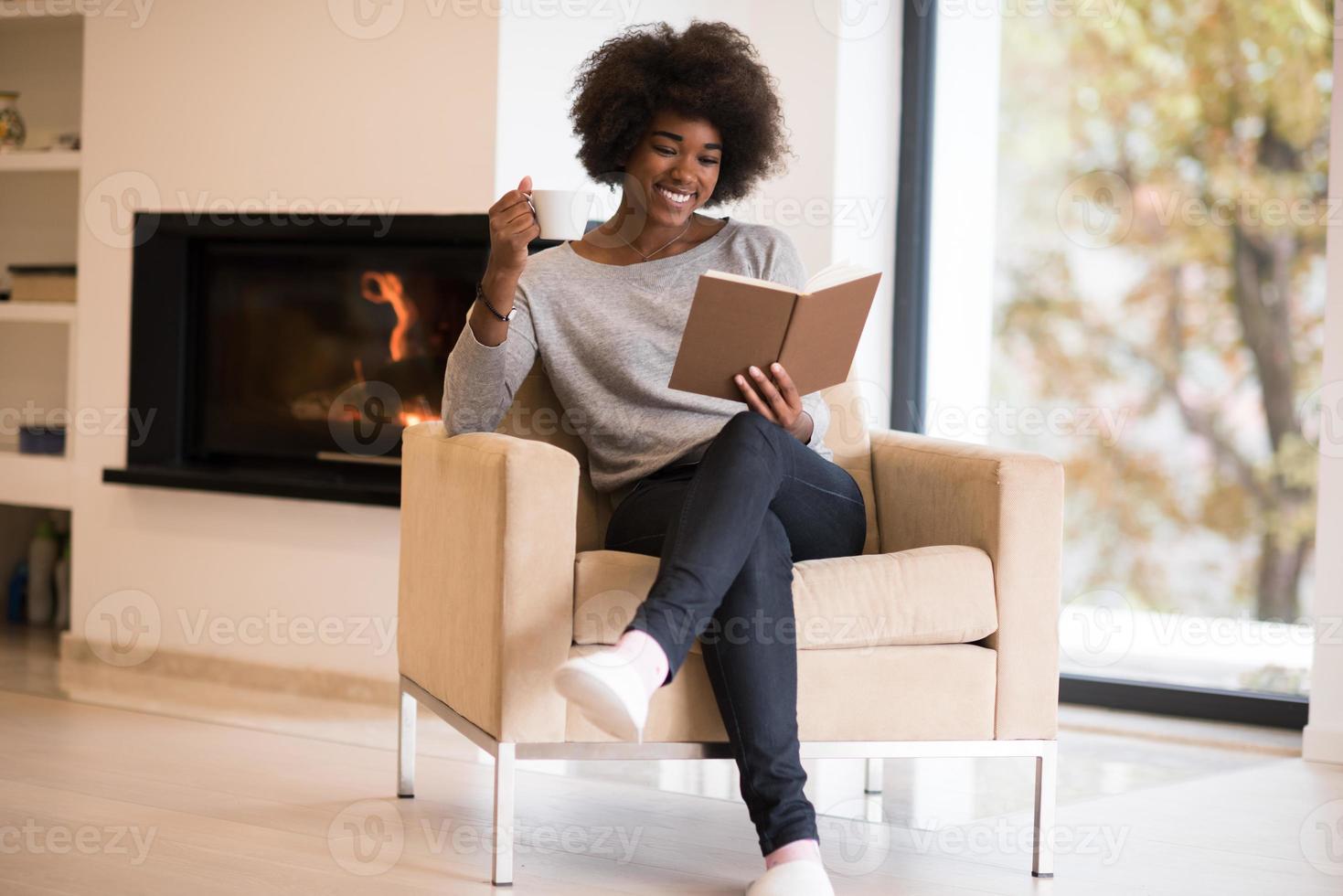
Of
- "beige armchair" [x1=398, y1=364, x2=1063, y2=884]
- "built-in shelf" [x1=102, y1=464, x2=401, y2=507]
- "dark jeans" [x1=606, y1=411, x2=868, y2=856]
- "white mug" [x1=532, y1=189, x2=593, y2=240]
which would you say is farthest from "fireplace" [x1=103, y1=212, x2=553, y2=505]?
"dark jeans" [x1=606, y1=411, x2=868, y2=856]

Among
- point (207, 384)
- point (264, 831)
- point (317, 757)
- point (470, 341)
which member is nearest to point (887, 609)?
point (470, 341)

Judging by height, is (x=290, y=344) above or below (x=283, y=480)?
above

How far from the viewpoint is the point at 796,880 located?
1.81 m

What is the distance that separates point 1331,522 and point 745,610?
1.55 metres

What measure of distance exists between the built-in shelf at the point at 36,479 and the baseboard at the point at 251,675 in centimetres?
34

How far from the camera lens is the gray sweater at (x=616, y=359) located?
7.33 ft

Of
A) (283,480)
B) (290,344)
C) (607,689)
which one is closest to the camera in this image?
(607,689)

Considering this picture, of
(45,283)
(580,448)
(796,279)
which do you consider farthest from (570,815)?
(45,283)

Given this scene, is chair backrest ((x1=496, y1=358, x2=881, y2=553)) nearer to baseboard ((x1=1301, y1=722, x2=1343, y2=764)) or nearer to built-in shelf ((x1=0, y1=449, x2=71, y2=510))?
baseboard ((x1=1301, y1=722, x2=1343, y2=764))

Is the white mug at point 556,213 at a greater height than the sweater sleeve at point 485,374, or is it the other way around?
the white mug at point 556,213

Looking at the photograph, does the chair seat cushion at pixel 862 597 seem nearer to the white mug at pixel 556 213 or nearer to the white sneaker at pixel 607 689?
the white sneaker at pixel 607 689

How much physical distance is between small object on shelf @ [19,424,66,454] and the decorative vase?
0.76 metres

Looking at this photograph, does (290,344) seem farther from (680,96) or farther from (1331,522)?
(1331,522)

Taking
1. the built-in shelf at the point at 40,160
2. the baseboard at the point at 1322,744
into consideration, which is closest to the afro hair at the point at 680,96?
the baseboard at the point at 1322,744
